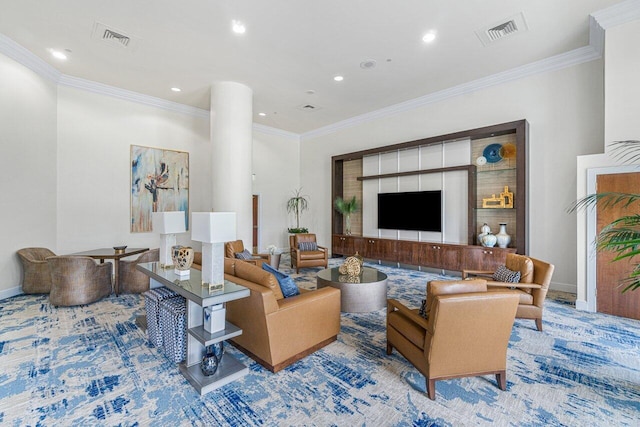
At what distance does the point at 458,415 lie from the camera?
2.05 meters

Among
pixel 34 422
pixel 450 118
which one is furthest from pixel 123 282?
pixel 450 118

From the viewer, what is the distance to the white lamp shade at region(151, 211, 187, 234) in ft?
10.5

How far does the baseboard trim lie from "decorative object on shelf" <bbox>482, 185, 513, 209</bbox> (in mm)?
8641

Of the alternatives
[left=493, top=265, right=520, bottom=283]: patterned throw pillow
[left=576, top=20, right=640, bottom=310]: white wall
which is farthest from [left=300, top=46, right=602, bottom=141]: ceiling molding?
[left=493, top=265, right=520, bottom=283]: patterned throw pillow

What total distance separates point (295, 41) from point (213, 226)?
3.60 meters

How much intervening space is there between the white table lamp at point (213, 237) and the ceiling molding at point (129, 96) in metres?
5.71

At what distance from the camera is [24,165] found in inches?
193

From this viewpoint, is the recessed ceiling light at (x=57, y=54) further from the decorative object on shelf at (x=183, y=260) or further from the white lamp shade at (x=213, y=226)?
the white lamp shade at (x=213, y=226)

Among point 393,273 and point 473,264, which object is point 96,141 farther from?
point 473,264

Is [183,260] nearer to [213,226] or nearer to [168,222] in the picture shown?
[168,222]

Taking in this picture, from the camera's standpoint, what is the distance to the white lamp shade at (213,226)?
236cm

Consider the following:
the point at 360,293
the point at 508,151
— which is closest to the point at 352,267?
the point at 360,293

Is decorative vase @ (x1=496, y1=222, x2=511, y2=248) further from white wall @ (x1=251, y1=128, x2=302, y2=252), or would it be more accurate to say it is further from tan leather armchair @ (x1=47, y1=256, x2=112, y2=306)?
tan leather armchair @ (x1=47, y1=256, x2=112, y2=306)

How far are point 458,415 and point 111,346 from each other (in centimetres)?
341
